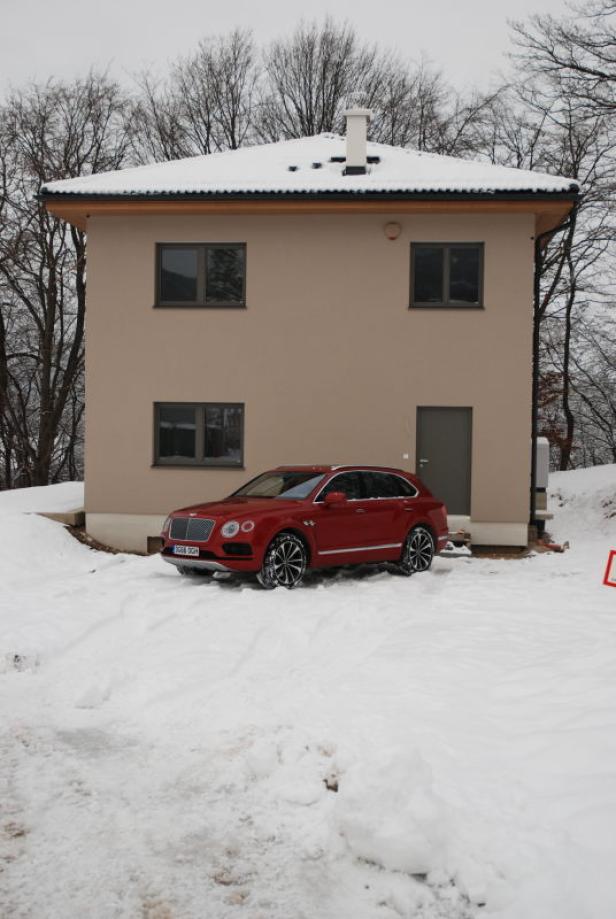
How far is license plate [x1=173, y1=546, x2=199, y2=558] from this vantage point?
1126cm

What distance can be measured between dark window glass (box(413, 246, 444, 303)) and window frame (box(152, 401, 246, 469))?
3966mm

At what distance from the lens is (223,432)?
1692 centimetres

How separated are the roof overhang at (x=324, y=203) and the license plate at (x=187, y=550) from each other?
7493 mm

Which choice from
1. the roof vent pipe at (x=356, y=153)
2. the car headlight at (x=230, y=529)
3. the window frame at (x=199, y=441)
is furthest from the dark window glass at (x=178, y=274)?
the car headlight at (x=230, y=529)

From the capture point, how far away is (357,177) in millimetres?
16719

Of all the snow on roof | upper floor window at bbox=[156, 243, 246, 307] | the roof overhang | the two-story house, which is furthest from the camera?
upper floor window at bbox=[156, 243, 246, 307]

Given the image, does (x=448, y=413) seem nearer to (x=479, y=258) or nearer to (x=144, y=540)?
(x=479, y=258)

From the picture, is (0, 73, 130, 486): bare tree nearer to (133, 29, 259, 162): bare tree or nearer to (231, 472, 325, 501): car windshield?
(133, 29, 259, 162): bare tree

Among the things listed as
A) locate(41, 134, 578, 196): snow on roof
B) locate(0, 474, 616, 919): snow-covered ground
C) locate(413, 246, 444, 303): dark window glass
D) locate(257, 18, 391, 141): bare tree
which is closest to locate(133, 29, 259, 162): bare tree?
locate(257, 18, 391, 141): bare tree

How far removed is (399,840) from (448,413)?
1305 centimetres

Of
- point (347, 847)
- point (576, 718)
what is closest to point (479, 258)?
point (576, 718)

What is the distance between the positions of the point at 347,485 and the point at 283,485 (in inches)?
36.0

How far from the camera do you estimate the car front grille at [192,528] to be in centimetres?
1123

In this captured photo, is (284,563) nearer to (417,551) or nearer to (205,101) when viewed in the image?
(417,551)
